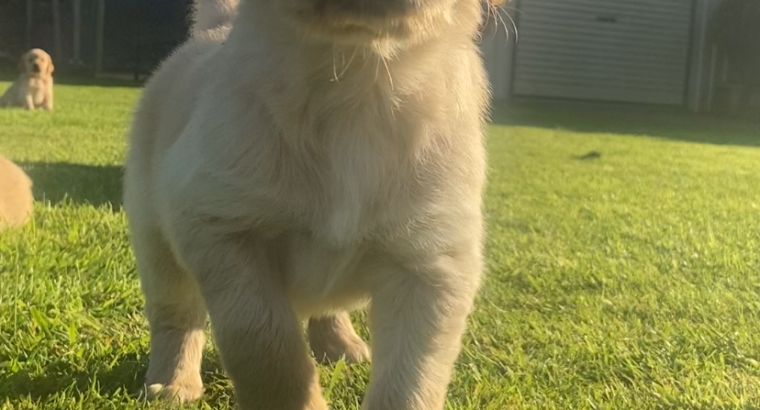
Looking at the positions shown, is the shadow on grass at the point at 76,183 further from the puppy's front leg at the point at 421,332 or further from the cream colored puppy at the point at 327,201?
the puppy's front leg at the point at 421,332

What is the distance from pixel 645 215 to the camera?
13.1ft

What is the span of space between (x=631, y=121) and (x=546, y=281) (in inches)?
85.3

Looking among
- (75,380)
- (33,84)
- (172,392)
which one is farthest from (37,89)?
(172,392)

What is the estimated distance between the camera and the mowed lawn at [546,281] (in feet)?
6.84

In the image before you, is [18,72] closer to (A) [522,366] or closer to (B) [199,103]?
(B) [199,103]

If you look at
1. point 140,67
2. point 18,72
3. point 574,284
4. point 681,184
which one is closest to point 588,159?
point 681,184

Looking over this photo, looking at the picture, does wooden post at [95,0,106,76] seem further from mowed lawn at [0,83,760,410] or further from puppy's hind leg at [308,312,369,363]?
puppy's hind leg at [308,312,369,363]

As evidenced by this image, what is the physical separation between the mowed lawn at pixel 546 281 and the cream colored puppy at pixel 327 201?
42 centimetres

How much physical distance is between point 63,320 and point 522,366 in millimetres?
1318

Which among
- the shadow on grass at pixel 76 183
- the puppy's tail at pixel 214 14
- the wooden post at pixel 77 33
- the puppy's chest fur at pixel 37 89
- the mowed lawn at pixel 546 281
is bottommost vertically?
the shadow on grass at pixel 76 183

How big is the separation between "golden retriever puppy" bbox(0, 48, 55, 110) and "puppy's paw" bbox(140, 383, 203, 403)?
6.64ft

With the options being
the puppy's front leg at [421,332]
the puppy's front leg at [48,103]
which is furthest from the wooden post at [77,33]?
the puppy's front leg at [421,332]

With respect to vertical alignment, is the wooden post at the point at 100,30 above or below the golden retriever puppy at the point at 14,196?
above

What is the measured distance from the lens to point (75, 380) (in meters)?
1.99
